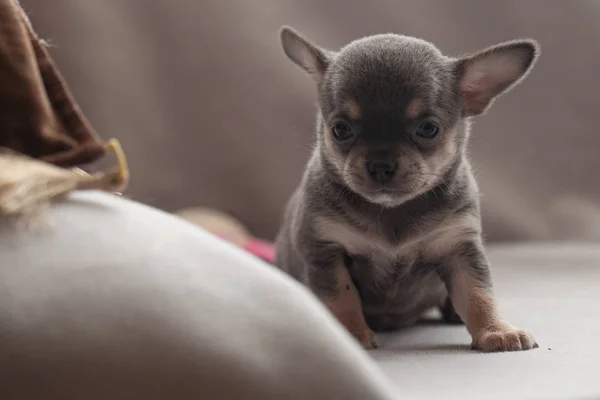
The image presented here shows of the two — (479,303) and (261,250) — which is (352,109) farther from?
(261,250)

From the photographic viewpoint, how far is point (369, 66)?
1.60 metres

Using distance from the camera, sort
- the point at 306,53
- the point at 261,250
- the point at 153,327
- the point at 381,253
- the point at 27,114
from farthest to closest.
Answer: the point at 261,250 → the point at 306,53 → the point at 381,253 → the point at 27,114 → the point at 153,327

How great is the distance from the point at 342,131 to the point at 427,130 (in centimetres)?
17

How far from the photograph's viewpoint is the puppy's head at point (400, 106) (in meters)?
1.56

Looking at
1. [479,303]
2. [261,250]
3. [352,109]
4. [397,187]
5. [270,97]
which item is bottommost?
[261,250]

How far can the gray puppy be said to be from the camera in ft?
5.14

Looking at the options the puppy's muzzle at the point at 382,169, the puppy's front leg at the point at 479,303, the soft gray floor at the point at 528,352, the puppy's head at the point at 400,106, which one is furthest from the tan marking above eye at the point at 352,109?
the soft gray floor at the point at 528,352

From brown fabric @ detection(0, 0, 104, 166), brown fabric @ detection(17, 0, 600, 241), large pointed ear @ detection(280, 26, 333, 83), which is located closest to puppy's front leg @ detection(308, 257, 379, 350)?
large pointed ear @ detection(280, 26, 333, 83)

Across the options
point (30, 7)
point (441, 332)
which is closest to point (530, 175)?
point (441, 332)

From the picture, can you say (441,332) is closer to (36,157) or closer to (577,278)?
(577,278)

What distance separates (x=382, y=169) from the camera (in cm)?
155

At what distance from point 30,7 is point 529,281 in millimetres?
1636

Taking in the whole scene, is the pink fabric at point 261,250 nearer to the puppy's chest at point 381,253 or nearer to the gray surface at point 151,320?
the puppy's chest at point 381,253

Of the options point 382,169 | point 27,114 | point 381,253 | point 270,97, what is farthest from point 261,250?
point 27,114
